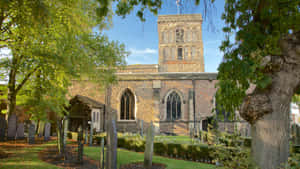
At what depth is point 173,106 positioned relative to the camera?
850 inches

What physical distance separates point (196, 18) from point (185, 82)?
2656cm

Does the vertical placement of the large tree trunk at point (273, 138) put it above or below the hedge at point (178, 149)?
above

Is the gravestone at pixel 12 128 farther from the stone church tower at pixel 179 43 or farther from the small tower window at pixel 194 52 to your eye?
the small tower window at pixel 194 52

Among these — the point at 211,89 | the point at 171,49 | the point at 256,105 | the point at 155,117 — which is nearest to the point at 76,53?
the point at 256,105

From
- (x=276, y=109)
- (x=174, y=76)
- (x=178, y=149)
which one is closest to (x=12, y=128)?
(x=178, y=149)

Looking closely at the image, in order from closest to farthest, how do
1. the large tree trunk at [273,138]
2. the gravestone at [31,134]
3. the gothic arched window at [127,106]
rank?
the large tree trunk at [273,138] < the gravestone at [31,134] < the gothic arched window at [127,106]

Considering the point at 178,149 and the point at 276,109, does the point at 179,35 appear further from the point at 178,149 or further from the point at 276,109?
the point at 276,109

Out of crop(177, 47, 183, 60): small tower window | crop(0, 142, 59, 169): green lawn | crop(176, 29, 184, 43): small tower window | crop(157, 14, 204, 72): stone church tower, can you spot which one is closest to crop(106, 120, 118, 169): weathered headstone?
crop(0, 142, 59, 169): green lawn

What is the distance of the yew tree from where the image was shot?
3982mm

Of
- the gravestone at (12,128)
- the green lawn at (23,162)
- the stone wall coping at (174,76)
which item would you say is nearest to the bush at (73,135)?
the gravestone at (12,128)

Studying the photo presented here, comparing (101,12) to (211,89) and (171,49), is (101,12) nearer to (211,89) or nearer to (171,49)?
(211,89)

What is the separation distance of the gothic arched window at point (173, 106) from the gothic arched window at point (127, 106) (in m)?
3.93

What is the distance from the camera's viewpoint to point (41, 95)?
7223 millimetres

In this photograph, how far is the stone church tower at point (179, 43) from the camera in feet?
148
